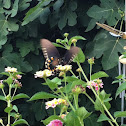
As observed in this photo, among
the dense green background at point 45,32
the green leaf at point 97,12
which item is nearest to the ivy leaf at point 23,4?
the dense green background at point 45,32

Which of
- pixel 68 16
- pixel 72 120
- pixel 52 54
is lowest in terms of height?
pixel 72 120

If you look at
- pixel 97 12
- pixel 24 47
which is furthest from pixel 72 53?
pixel 24 47

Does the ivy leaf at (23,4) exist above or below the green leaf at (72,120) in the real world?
above

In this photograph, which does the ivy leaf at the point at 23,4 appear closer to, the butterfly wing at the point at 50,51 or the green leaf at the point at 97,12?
the green leaf at the point at 97,12

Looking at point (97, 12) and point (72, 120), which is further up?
point (97, 12)

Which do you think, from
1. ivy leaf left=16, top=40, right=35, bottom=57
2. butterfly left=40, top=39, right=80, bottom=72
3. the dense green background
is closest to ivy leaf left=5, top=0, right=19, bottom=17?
the dense green background

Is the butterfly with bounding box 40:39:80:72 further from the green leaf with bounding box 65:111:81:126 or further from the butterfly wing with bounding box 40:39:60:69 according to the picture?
the green leaf with bounding box 65:111:81:126

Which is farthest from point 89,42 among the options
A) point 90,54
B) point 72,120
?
point 72,120

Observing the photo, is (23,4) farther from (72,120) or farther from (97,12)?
(72,120)

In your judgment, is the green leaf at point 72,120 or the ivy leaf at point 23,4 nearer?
the green leaf at point 72,120
